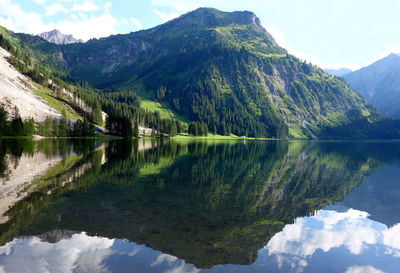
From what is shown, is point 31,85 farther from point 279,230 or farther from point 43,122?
point 279,230

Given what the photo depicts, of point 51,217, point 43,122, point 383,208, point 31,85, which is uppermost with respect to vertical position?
point 31,85

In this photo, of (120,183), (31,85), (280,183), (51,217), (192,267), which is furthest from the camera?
(31,85)

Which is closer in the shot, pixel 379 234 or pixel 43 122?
pixel 379 234

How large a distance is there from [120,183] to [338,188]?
32.1m

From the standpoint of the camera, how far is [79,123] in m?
163

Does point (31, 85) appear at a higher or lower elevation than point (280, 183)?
higher

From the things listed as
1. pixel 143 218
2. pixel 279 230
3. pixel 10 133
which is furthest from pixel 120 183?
pixel 10 133

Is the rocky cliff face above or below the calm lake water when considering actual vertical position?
above

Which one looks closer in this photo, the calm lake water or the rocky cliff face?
the calm lake water

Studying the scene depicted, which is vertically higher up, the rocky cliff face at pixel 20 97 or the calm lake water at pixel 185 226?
the rocky cliff face at pixel 20 97

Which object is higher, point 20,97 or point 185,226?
point 20,97

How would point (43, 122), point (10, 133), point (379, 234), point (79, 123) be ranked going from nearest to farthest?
point (379, 234) < point (10, 133) < point (43, 122) < point (79, 123)

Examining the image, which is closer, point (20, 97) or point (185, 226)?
point (185, 226)

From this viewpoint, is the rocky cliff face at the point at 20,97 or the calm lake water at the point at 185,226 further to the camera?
the rocky cliff face at the point at 20,97
